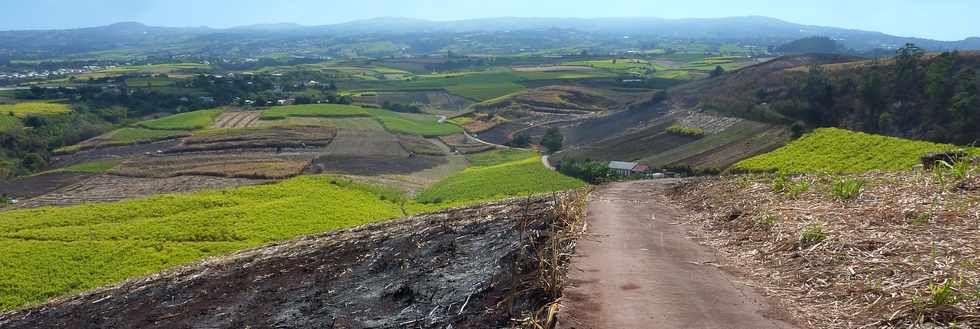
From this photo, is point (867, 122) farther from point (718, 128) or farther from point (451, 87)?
point (451, 87)

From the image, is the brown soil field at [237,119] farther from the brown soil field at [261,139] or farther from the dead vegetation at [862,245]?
the dead vegetation at [862,245]

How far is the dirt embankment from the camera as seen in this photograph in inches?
353

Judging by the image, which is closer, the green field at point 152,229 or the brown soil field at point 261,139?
the green field at point 152,229

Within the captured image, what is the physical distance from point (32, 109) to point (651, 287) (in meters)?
96.2

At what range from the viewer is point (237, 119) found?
3248 inches

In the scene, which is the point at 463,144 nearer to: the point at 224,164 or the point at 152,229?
the point at 224,164

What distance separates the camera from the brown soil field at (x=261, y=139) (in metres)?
65.1

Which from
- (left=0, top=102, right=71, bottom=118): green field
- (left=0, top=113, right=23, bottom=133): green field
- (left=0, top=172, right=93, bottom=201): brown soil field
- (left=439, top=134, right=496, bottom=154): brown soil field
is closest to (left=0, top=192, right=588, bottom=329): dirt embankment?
(left=0, top=172, right=93, bottom=201): brown soil field

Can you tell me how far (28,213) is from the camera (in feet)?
126

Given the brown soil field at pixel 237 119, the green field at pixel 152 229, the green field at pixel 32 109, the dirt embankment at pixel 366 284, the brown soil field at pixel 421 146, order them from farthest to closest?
the brown soil field at pixel 237 119 < the green field at pixel 32 109 < the brown soil field at pixel 421 146 < the green field at pixel 152 229 < the dirt embankment at pixel 366 284

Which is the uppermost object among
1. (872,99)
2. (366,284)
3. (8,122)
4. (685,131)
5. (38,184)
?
(366,284)

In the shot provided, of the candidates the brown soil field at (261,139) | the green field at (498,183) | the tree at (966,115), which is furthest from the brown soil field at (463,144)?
the tree at (966,115)

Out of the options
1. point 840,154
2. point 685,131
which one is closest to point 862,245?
point 840,154

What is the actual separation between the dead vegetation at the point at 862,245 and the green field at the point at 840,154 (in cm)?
1579
